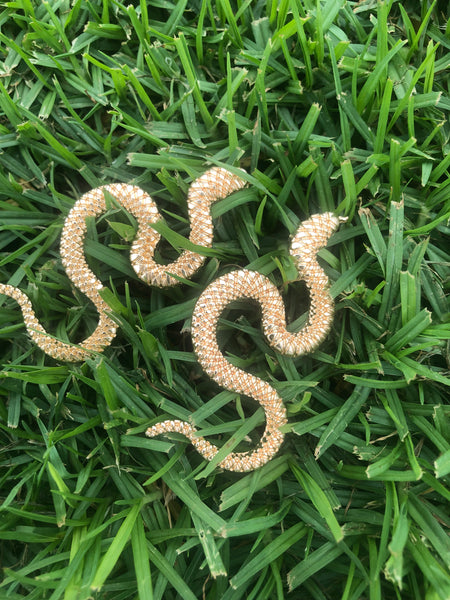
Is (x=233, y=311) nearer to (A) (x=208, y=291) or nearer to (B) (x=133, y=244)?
(A) (x=208, y=291)

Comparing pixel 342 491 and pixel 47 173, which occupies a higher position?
pixel 47 173

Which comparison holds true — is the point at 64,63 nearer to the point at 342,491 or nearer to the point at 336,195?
the point at 336,195

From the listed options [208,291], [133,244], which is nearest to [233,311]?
[208,291]

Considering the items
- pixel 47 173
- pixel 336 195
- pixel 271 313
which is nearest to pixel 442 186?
pixel 336 195
